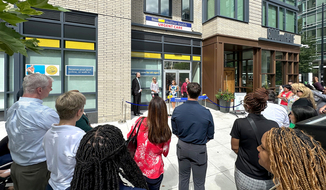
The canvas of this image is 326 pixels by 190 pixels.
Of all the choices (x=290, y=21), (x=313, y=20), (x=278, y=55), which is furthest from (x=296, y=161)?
(x=313, y=20)

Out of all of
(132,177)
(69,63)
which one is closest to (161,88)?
(69,63)

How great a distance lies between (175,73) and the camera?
1155 cm

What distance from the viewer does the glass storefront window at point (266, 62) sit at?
1243 cm

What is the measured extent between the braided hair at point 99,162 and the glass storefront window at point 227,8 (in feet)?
39.0

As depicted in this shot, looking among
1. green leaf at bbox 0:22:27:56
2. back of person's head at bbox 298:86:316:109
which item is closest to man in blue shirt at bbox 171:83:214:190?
green leaf at bbox 0:22:27:56

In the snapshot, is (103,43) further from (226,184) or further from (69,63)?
(226,184)

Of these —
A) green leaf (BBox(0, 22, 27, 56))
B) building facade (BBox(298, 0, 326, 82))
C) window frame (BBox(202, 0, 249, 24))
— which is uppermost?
building facade (BBox(298, 0, 326, 82))

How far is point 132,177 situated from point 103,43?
24.0 feet

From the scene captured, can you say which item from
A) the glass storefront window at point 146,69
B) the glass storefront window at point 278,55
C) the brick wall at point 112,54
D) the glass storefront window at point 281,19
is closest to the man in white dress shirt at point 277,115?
the brick wall at point 112,54

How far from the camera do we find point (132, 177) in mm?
1248

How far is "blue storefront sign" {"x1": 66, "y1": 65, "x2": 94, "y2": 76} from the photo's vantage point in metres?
7.16

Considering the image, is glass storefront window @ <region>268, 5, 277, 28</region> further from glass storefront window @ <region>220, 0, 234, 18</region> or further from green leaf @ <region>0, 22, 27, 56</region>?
green leaf @ <region>0, 22, 27, 56</region>

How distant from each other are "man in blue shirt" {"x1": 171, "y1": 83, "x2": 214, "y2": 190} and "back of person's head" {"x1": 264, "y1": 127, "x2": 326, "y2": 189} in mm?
1349

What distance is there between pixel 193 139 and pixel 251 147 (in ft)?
2.54
